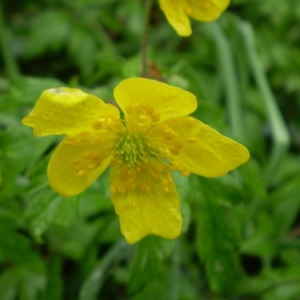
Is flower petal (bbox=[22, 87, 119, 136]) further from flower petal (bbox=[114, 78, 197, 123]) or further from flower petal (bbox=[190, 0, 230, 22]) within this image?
flower petal (bbox=[190, 0, 230, 22])

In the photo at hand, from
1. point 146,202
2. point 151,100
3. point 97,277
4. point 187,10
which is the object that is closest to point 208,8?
point 187,10

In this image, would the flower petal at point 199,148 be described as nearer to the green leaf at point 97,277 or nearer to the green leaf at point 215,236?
the green leaf at point 215,236

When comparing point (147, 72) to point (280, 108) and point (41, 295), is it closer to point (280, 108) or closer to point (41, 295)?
point (41, 295)

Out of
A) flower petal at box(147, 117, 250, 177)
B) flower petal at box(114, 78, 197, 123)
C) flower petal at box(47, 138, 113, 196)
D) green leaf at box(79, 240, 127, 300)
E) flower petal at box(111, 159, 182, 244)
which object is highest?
flower petal at box(114, 78, 197, 123)

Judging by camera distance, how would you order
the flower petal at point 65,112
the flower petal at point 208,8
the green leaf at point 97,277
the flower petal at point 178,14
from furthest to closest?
the green leaf at point 97,277 < the flower petal at point 208,8 < the flower petal at point 178,14 < the flower petal at point 65,112

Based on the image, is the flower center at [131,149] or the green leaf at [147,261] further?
the green leaf at [147,261]

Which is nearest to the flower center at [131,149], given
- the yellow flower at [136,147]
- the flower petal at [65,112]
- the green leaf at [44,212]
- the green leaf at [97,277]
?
the yellow flower at [136,147]

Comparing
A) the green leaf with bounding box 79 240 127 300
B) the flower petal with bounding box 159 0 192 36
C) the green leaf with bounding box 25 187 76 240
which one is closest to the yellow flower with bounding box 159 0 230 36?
the flower petal with bounding box 159 0 192 36
